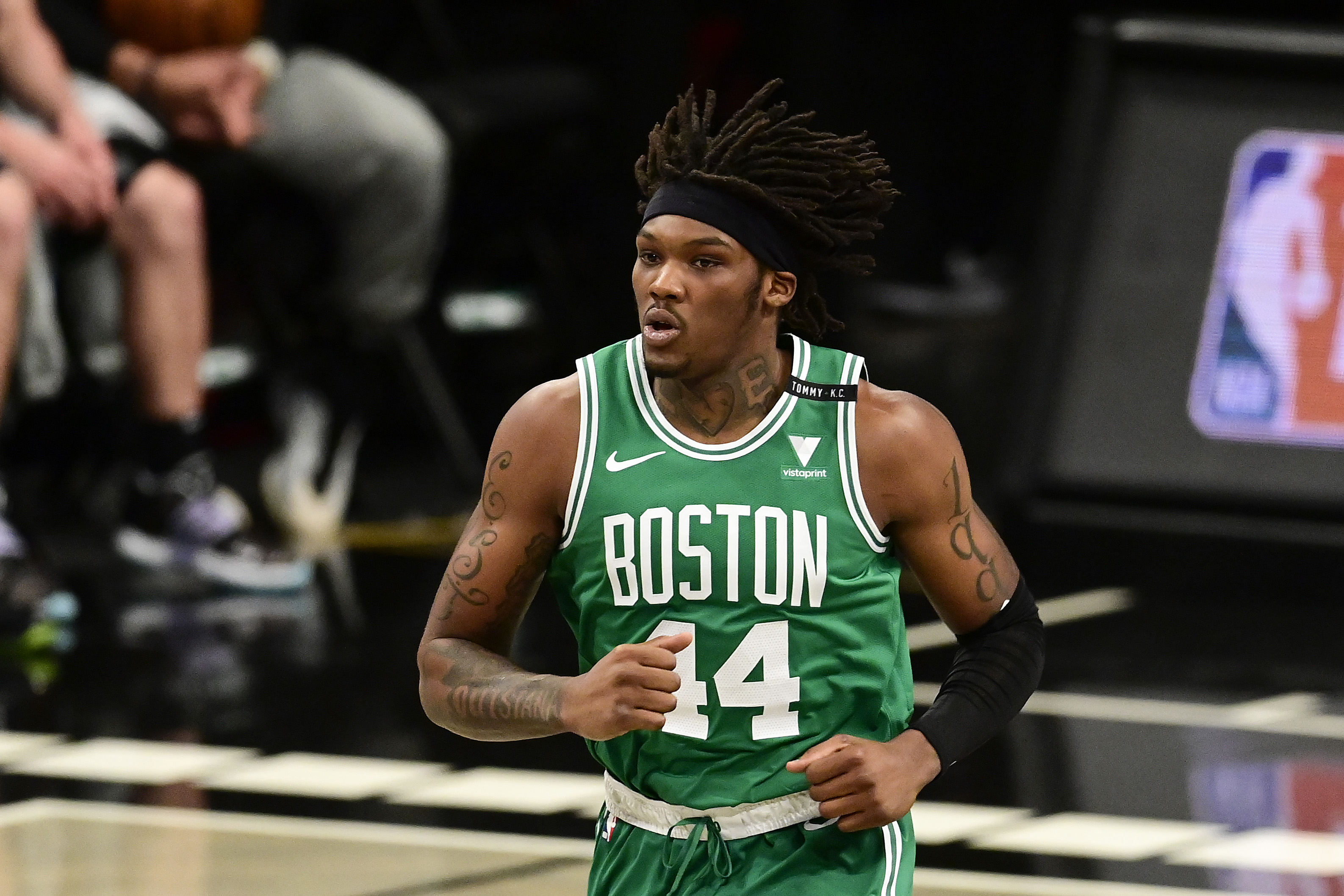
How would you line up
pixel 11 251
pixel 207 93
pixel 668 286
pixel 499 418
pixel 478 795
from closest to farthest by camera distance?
pixel 668 286
pixel 478 795
pixel 11 251
pixel 207 93
pixel 499 418

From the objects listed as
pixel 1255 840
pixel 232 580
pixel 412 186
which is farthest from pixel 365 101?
pixel 1255 840

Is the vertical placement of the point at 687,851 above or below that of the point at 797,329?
below

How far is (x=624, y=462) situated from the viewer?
2.15 m

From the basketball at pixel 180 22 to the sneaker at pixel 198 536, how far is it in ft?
3.67

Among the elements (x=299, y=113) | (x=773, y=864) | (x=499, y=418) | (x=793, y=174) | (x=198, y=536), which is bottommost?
(x=499, y=418)

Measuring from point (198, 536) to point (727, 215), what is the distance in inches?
146

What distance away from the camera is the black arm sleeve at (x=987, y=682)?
2135mm

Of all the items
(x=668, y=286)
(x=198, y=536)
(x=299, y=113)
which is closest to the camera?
(x=668, y=286)

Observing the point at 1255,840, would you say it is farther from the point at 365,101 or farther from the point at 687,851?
the point at 365,101

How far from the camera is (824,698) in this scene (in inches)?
84.0

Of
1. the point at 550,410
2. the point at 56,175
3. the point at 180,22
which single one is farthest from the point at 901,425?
the point at 180,22

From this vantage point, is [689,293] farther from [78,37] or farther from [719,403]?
[78,37]

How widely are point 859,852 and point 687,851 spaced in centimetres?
16

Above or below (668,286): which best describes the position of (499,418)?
below
